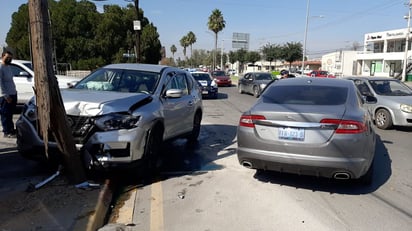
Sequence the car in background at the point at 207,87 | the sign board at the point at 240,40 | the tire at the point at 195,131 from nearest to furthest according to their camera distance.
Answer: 1. the tire at the point at 195,131
2. the car in background at the point at 207,87
3. the sign board at the point at 240,40

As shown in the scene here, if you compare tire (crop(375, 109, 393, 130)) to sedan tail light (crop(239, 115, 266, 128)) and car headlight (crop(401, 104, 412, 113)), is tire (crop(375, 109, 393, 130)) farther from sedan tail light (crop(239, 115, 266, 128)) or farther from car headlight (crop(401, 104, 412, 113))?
sedan tail light (crop(239, 115, 266, 128))

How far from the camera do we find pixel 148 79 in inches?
261

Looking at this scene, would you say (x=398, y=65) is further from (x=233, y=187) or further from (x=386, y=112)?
(x=233, y=187)

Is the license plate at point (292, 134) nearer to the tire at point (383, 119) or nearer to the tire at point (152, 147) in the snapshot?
the tire at point (152, 147)

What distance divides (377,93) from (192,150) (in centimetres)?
656

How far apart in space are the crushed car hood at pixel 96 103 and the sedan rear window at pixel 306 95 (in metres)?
2.04


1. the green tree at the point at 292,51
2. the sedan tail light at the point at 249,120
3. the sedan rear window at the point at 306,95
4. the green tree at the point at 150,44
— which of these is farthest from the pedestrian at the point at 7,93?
the green tree at the point at 292,51

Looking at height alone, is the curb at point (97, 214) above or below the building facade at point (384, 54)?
below

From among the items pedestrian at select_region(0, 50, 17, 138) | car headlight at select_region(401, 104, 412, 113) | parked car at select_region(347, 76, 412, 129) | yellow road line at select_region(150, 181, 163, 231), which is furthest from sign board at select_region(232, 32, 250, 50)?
yellow road line at select_region(150, 181, 163, 231)

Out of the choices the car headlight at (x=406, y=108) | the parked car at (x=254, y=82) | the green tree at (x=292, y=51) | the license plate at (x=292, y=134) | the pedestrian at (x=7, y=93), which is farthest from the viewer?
the green tree at (x=292, y=51)

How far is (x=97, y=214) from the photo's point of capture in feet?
13.8

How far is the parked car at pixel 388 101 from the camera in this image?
10.4 meters

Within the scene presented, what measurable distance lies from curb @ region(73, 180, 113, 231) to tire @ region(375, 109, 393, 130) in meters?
8.67

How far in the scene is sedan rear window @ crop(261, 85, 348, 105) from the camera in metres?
5.50
